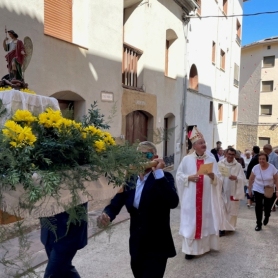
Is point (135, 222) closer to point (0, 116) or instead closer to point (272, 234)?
point (0, 116)

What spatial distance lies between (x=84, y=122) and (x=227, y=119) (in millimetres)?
20745

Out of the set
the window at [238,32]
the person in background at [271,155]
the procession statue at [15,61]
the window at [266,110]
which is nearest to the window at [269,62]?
the window at [266,110]

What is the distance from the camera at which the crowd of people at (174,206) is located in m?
2.48

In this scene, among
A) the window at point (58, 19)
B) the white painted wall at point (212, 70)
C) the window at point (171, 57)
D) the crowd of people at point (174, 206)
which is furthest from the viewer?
the white painted wall at point (212, 70)

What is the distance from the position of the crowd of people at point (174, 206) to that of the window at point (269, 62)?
23.2m

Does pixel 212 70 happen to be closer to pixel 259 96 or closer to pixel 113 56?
pixel 113 56

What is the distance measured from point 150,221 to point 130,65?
7888 millimetres

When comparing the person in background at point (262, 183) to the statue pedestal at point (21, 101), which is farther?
the person in background at point (262, 183)

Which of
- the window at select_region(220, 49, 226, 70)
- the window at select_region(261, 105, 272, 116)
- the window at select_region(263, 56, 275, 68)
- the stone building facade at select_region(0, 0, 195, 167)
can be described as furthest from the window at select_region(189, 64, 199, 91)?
the window at select_region(263, 56, 275, 68)

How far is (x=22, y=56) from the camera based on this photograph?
3273 mm

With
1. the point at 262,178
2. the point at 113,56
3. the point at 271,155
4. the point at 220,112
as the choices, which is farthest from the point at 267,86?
the point at 262,178

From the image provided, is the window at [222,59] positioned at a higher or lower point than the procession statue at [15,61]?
higher

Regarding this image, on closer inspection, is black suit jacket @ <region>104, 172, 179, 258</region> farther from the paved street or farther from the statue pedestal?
the paved street

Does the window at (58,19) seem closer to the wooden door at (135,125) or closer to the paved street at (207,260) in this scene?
the wooden door at (135,125)
